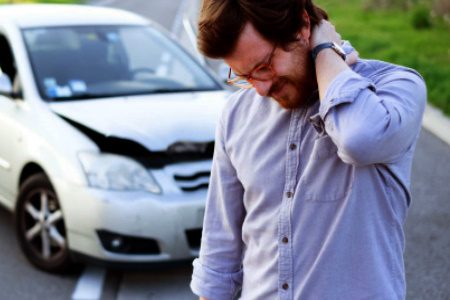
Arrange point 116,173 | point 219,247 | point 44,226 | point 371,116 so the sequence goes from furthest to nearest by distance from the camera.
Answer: point 44,226
point 116,173
point 219,247
point 371,116

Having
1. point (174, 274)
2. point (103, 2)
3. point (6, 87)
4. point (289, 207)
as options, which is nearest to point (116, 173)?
point (174, 274)

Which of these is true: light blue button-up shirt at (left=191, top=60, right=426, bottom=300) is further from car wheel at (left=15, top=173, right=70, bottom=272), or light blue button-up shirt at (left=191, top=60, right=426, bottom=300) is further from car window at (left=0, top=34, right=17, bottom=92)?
car window at (left=0, top=34, right=17, bottom=92)

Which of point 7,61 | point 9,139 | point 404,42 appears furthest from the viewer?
point 404,42

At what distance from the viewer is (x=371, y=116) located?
5.89ft

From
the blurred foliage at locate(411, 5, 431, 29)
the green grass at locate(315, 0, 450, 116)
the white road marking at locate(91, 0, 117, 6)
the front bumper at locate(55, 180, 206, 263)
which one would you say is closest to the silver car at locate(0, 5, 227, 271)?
the front bumper at locate(55, 180, 206, 263)

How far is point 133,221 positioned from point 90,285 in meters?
0.63

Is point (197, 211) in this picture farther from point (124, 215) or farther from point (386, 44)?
point (386, 44)

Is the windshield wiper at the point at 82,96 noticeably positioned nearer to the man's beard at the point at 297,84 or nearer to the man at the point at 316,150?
the man at the point at 316,150

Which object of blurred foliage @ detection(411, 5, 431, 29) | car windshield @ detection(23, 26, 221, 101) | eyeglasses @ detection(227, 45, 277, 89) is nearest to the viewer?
eyeglasses @ detection(227, 45, 277, 89)

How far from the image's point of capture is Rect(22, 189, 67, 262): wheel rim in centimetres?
537

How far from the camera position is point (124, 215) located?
502 cm

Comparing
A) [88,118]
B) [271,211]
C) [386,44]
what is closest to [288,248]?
[271,211]

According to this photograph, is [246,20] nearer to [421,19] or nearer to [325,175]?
[325,175]

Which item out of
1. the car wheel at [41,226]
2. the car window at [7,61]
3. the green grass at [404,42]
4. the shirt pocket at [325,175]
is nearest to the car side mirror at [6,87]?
the car window at [7,61]
